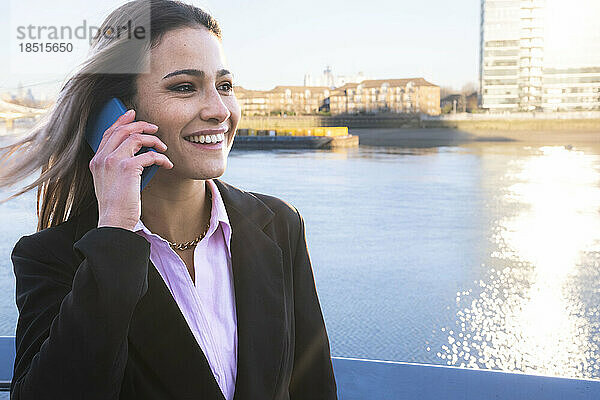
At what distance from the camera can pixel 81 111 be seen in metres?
0.68

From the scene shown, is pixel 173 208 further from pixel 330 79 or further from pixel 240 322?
pixel 330 79

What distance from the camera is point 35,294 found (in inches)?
23.3

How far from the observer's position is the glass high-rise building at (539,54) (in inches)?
1028

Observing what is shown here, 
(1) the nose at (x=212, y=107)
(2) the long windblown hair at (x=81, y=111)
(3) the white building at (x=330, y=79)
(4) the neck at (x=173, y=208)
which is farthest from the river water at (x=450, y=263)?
(3) the white building at (x=330, y=79)

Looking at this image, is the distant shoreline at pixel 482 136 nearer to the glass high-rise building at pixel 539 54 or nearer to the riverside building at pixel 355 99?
the glass high-rise building at pixel 539 54

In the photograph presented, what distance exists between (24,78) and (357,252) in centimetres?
715

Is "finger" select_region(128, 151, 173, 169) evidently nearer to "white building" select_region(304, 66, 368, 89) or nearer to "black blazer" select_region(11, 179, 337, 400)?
"black blazer" select_region(11, 179, 337, 400)

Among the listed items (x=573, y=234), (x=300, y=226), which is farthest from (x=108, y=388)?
(x=573, y=234)

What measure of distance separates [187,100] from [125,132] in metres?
0.08

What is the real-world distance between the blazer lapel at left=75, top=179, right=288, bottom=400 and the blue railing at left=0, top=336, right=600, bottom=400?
0.58 meters

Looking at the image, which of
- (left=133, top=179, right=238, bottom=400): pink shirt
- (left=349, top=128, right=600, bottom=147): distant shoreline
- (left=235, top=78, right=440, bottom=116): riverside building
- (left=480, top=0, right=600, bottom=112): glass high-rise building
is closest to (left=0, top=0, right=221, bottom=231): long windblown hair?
(left=133, top=179, right=238, bottom=400): pink shirt

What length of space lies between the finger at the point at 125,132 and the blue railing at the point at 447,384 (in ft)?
2.58

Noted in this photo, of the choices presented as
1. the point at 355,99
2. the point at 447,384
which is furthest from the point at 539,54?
the point at 447,384

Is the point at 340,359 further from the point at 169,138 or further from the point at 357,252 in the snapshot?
the point at 357,252
